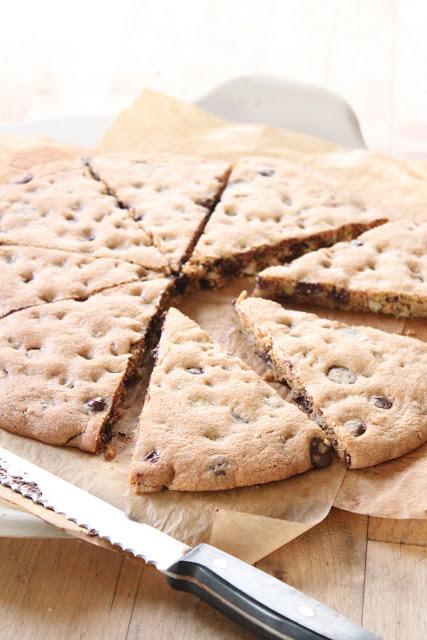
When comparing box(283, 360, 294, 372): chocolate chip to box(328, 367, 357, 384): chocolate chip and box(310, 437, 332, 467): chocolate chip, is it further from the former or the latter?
box(310, 437, 332, 467): chocolate chip

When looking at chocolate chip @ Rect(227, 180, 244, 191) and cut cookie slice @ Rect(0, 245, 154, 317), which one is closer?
cut cookie slice @ Rect(0, 245, 154, 317)

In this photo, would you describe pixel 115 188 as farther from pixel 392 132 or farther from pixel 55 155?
pixel 392 132

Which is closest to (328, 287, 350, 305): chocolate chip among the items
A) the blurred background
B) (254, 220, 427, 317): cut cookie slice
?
(254, 220, 427, 317): cut cookie slice

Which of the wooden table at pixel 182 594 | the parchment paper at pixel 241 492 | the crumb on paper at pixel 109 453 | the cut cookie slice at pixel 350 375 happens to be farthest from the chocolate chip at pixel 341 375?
the crumb on paper at pixel 109 453

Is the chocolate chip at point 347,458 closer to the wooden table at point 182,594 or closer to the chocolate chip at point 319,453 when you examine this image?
the chocolate chip at point 319,453

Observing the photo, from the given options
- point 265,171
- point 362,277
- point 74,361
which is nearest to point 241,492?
point 74,361

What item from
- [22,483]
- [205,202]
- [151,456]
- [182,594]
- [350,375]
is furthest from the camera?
[205,202]

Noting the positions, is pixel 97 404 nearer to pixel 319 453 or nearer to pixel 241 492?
pixel 241 492
